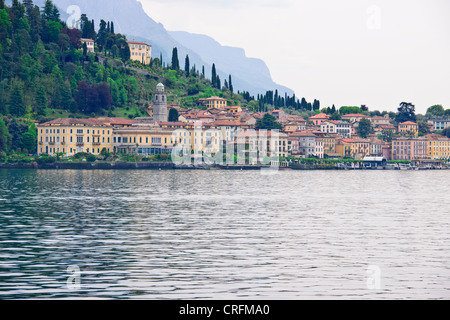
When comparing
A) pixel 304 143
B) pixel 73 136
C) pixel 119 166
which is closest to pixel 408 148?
pixel 304 143

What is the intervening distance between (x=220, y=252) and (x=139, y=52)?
17437 centimetres

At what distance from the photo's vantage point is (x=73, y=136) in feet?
445

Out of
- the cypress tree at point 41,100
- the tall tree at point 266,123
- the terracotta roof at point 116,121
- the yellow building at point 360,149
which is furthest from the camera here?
the yellow building at point 360,149

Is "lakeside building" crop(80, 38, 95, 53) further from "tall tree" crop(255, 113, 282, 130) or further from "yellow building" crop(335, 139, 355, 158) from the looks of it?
"yellow building" crop(335, 139, 355, 158)

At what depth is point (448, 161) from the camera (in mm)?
182625

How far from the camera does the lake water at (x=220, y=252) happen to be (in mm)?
18781

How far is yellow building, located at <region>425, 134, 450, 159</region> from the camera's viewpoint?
18588 cm

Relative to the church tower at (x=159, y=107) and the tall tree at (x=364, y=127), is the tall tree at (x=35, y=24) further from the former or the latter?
the tall tree at (x=364, y=127)

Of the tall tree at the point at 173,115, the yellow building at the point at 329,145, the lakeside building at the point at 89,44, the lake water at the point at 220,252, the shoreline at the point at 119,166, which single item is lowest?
the shoreline at the point at 119,166

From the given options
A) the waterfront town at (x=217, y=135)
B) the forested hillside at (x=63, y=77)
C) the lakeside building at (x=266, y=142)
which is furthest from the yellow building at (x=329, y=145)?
the forested hillside at (x=63, y=77)

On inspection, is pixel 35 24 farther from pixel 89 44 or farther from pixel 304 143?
pixel 304 143

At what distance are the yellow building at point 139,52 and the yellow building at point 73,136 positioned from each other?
56307 millimetres

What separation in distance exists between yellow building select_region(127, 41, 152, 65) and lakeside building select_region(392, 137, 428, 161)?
225ft

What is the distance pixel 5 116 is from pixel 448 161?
10723 centimetres
